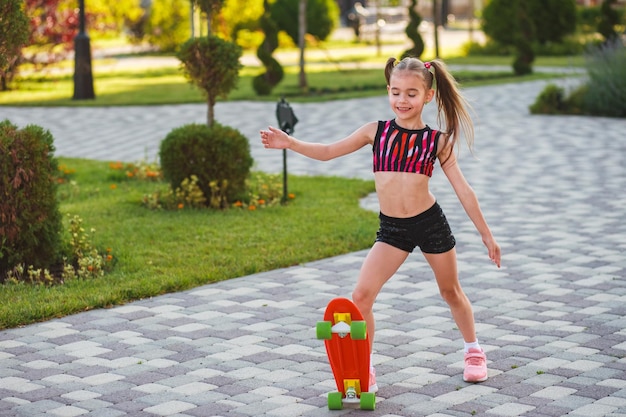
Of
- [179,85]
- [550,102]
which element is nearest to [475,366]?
[550,102]

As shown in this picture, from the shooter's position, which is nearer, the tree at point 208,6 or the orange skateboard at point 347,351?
the orange skateboard at point 347,351

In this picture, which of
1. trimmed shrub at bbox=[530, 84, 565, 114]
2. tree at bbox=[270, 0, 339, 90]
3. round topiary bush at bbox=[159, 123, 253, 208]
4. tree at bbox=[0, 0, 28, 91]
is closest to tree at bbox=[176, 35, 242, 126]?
round topiary bush at bbox=[159, 123, 253, 208]

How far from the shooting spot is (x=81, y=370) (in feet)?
17.6

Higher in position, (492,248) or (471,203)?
(471,203)

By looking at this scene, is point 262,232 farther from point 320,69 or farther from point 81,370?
point 320,69

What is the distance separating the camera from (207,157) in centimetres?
950

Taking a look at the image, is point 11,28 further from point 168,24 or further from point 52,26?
point 168,24

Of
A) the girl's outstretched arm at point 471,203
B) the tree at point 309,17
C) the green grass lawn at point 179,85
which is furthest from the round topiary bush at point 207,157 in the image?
the tree at point 309,17

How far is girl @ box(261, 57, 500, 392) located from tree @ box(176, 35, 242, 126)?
481 cm

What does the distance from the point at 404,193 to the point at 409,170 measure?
0.35 ft

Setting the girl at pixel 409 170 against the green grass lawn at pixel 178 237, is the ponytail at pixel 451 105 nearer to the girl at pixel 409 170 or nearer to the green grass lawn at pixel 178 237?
the girl at pixel 409 170

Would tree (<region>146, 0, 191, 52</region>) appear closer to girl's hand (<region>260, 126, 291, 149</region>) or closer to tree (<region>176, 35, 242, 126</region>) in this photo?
tree (<region>176, 35, 242, 126</region>)

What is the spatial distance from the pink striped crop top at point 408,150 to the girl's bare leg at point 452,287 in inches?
15.7

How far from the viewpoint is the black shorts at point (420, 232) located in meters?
4.93
